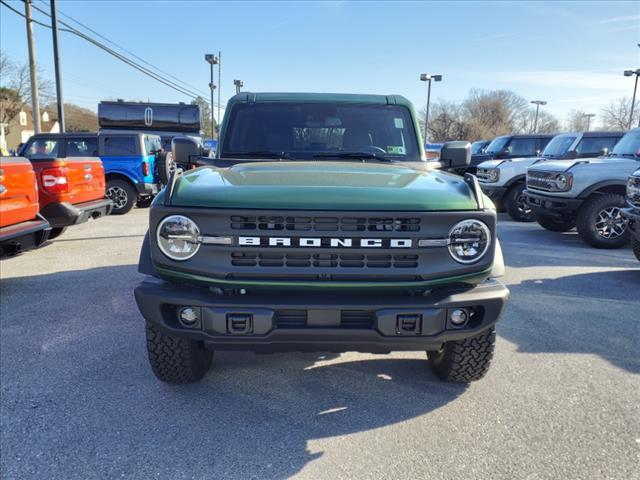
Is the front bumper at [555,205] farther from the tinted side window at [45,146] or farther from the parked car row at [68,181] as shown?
the tinted side window at [45,146]

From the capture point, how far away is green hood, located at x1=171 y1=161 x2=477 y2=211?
2.51 m

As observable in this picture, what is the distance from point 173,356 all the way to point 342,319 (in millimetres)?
1183

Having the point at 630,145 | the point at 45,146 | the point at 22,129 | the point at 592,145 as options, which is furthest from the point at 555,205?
the point at 22,129

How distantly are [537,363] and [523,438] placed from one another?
1.11 m

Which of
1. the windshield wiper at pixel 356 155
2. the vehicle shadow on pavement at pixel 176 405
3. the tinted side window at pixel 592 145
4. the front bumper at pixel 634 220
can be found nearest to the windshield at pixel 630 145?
the tinted side window at pixel 592 145

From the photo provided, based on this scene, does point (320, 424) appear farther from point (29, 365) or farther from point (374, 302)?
point (29, 365)

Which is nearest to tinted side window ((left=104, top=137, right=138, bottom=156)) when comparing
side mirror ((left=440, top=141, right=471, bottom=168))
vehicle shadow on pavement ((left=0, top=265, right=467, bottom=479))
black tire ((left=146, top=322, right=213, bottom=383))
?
vehicle shadow on pavement ((left=0, top=265, right=467, bottom=479))

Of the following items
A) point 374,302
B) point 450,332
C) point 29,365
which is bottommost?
point 29,365

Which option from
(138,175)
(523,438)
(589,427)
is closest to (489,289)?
(523,438)

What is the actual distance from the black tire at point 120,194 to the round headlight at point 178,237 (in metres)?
10.2

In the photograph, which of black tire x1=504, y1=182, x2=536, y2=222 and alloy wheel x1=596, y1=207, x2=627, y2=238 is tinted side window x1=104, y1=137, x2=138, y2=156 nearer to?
black tire x1=504, y1=182, x2=536, y2=222

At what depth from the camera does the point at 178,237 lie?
2570 mm

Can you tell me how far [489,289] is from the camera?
8.66ft

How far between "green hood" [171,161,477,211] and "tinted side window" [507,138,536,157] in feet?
39.7
